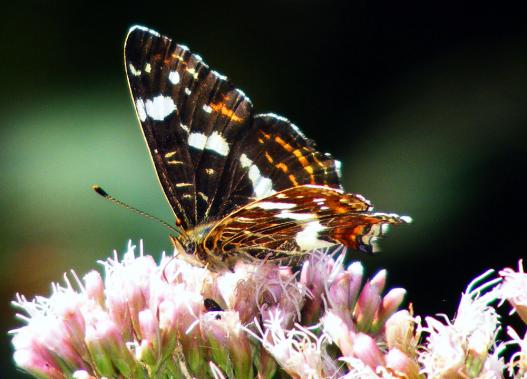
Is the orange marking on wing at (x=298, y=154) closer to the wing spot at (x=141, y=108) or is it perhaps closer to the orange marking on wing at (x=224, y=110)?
the orange marking on wing at (x=224, y=110)

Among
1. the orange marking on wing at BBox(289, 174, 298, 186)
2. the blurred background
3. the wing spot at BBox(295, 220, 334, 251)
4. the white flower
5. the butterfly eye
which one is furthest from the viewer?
the blurred background

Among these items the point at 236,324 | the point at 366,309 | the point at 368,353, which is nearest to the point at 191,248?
the point at 236,324

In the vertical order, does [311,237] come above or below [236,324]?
above

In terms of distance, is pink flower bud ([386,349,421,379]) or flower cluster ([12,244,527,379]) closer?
pink flower bud ([386,349,421,379])

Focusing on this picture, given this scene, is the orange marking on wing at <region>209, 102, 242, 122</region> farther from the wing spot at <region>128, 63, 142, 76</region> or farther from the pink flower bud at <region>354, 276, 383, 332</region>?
the pink flower bud at <region>354, 276, 383, 332</region>

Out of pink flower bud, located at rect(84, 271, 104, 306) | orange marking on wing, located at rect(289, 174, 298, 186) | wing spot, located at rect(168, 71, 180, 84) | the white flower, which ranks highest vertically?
wing spot, located at rect(168, 71, 180, 84)

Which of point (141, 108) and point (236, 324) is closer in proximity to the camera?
point (236, 324)

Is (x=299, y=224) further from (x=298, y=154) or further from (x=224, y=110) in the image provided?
(x=224, y=110)

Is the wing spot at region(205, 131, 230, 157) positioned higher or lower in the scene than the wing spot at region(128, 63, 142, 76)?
lower

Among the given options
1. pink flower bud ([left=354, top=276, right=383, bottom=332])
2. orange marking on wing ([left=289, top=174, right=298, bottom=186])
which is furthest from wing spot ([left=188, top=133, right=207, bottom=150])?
pink flower bud ([left=354, top=276, right=383, bottom=332])
